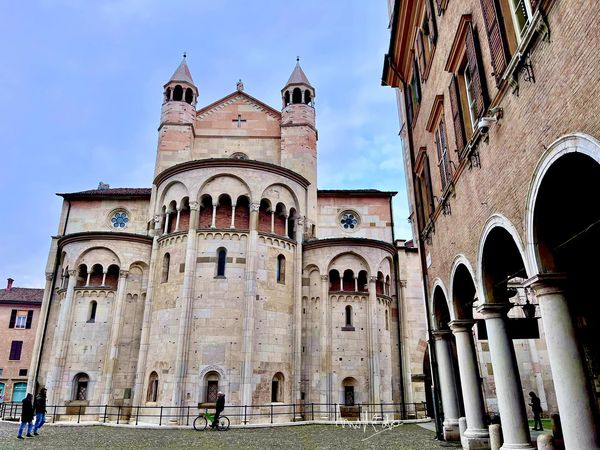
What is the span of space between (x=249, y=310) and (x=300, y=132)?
1415 cm

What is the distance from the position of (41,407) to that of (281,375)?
1083cm

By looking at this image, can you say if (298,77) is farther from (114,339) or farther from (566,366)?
(566,366)

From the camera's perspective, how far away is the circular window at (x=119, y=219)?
1198 inches

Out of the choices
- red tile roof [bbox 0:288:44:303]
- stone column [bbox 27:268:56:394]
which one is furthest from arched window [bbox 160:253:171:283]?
red tile roof [bbox 0:288:44:303]

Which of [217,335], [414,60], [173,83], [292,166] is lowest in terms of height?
[217,335]

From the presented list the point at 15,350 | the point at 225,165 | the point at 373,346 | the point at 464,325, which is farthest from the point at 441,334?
the point at 15,350

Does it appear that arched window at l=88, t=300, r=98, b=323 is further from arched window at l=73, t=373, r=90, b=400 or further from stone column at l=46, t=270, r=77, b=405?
arched window at l=73, t=373, r=90, b=400

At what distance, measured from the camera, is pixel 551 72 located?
5.84m

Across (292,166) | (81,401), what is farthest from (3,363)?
(292,166)

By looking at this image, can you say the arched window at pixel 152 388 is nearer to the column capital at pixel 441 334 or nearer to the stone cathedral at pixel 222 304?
the stone cathedral at pixel 222 304

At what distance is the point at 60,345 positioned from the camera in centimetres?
2445

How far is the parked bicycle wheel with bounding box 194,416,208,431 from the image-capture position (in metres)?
19.4

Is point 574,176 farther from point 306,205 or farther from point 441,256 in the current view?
point 306,205

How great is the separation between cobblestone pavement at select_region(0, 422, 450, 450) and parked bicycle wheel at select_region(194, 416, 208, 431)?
28.5 inches
